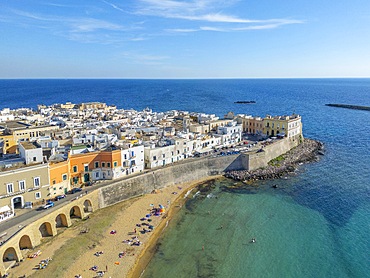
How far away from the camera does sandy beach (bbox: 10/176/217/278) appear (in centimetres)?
2923

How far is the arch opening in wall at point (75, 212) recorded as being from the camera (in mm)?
38344

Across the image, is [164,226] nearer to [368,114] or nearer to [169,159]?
[169,159]

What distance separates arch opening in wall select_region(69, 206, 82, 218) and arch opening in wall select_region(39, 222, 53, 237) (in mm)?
4175

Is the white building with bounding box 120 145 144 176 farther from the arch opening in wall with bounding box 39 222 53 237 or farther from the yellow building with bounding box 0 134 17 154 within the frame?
the yellow building with bounding box 0 134 17 154

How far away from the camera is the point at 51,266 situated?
96.4 feet

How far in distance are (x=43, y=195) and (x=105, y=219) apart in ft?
27.1

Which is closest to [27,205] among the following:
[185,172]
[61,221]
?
[61,221]

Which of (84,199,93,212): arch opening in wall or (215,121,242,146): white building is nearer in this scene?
(84,199,93,212): arch opening in wall

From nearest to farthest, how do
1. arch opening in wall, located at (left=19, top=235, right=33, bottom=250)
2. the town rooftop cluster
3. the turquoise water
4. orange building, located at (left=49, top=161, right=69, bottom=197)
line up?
the turquoise water < arch opening in wall, located at (left=19, top=235, right=33, bottom=250) < the town rooftop cluster < orange building, located at (left=49, top=161, right=69, bottom=197)

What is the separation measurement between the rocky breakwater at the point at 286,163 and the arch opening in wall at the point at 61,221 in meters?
28.8

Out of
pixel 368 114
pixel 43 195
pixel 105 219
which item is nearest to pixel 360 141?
pixel 368 114

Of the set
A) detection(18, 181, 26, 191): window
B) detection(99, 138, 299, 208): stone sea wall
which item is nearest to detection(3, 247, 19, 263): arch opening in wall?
detection(18, 181, 26, 191): window

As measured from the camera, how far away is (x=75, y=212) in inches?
1529

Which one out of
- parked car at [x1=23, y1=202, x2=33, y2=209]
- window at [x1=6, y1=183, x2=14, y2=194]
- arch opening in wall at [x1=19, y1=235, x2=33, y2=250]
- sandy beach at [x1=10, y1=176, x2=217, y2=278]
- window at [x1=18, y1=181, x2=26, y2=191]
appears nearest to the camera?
sandy beach at [x1=10, y1=176, x2=217, y2=278]
